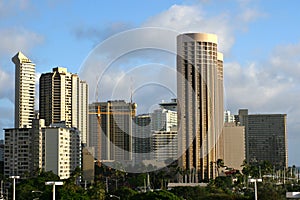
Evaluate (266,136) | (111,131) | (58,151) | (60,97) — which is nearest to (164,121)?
(111,131)

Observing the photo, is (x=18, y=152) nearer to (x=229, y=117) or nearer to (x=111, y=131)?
(x=111, y=131)

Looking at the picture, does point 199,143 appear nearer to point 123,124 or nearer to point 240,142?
point 123,124

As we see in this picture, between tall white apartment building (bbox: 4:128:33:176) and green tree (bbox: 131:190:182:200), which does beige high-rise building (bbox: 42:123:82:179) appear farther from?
green tree (bbox: 131:190:182:200)

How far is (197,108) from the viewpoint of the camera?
192 ft

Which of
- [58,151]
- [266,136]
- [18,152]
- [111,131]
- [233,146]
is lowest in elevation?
[18,152]

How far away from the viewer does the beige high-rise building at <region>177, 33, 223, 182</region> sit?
2295 inches

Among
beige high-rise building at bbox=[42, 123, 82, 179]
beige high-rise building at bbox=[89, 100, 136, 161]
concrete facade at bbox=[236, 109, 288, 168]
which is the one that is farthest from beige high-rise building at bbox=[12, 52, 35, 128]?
concrete facade at bbox=[236, 109, 288, 168]

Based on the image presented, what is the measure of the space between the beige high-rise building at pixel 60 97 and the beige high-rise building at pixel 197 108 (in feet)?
64.0

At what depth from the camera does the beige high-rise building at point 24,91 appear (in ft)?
257

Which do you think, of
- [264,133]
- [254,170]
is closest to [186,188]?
[254,170]

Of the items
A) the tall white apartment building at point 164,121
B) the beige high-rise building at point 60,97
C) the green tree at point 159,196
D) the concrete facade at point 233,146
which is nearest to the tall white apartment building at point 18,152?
the beige high-rise building at point 60,97

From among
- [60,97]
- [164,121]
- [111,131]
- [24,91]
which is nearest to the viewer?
[111,131]

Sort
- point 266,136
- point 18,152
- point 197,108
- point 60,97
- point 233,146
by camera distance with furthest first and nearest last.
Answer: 1. point 266,136
2. point 60,97
3. point 233,146
4. point 18,152
5. point 197,108

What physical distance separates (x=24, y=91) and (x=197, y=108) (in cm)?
2876
